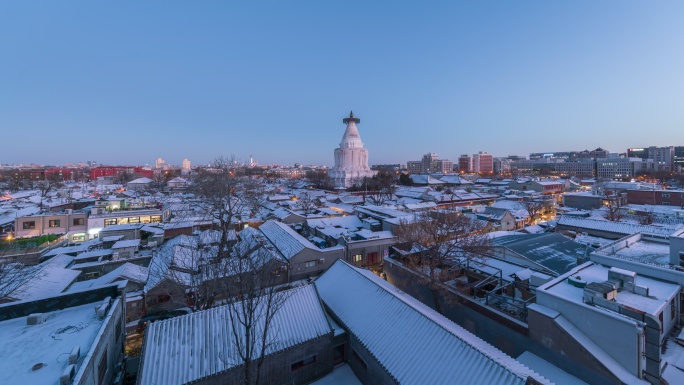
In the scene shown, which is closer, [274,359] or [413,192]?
[274,359]

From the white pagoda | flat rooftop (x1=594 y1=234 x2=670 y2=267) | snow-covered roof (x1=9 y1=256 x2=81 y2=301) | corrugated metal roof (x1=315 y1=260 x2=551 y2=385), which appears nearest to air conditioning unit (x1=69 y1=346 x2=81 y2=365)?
snow-covered roof (x1=9 y1=256 x2=81 y2=301)

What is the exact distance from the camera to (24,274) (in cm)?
1211

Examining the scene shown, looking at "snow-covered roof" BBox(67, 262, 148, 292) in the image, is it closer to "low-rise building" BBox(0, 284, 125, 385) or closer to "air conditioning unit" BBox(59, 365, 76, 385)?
"low-rise building" BBox(0, 284, 125, 385)

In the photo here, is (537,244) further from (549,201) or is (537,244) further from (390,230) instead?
(549,201)

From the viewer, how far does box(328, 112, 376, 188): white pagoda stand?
69375 mm

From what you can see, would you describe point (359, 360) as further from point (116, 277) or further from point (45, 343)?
point (116, 277)

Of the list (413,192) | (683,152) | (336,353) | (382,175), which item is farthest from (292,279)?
(683,152)

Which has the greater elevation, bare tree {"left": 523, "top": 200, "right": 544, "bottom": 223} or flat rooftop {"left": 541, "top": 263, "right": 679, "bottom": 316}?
flat rooftop {"left": 541, "top": 263, "right": 679, "bottom": 316}

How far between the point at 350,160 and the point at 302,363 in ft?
208

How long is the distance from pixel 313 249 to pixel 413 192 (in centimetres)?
3833

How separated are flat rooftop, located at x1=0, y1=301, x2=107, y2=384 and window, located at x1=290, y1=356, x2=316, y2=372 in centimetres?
509

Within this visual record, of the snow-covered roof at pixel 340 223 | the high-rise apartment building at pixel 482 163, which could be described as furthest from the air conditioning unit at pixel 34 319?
the high-rise apartment building at pixel 482 163

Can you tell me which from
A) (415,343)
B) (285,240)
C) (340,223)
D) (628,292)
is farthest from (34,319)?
(340,223)

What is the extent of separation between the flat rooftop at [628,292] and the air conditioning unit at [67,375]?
11.9m
